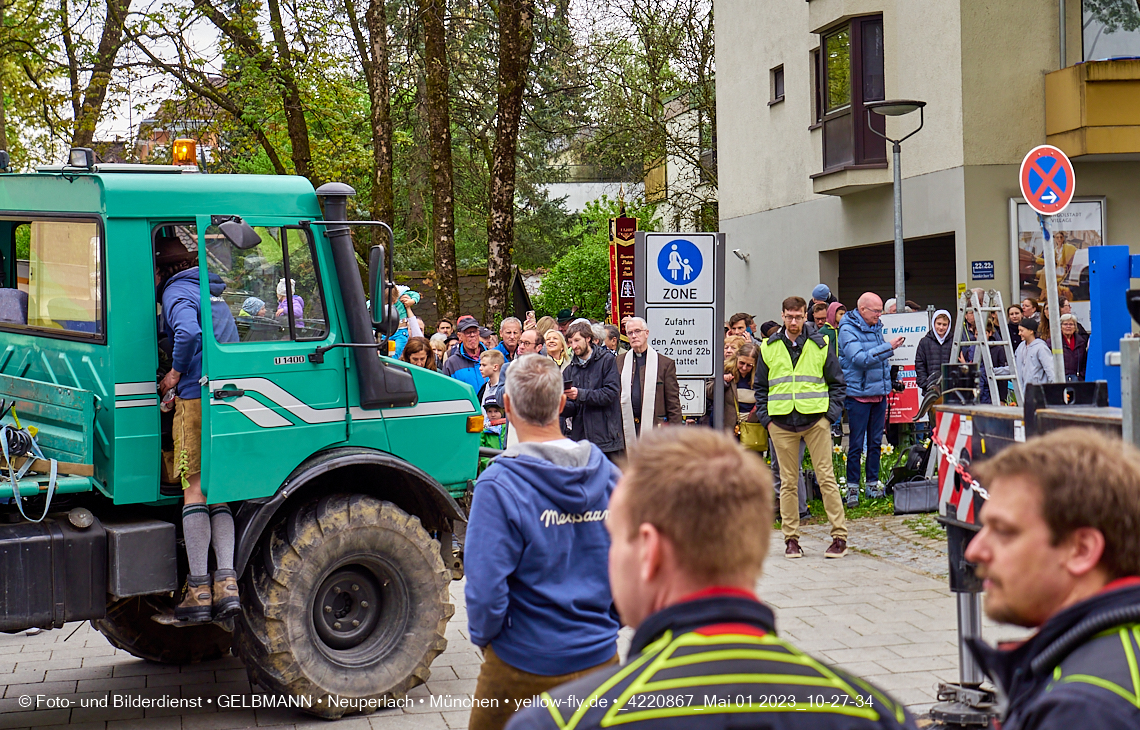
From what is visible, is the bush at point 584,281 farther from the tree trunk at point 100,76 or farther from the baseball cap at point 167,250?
the baseball cap at point 167,250

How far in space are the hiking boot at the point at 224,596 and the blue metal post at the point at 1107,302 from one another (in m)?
4.30

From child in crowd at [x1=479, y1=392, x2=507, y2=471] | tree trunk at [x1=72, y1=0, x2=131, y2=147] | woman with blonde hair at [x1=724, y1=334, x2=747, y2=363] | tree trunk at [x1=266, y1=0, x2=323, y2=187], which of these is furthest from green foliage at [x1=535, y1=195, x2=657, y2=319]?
child in crowd at [x1=479, y1=392, x2=507, y2=471]

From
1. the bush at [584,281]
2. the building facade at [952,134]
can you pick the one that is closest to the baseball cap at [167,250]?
the building facade at [952,134]

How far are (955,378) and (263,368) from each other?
6.19 m

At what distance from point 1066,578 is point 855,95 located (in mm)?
20602

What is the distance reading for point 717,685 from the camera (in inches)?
63.5

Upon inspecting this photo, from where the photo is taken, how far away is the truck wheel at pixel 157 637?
691cm

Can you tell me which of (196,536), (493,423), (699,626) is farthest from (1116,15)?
(699,626)

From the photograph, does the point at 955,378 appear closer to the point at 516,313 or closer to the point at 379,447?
the point at 379,447

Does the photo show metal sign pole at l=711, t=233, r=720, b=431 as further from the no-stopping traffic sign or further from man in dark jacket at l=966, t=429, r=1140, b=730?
man in dark jacket at l=966, t=429, r=1140, b=730

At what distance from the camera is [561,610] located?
3.63 meters

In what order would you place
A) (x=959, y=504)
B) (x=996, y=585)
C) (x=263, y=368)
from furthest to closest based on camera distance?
1. (x=263, y=368)
2. (x=959, y=504)
3. (x=996, y=585)

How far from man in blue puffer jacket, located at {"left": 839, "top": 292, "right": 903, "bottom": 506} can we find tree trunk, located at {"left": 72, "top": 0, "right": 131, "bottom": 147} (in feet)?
42.2

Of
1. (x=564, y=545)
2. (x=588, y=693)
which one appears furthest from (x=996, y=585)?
(x=564, y=545)
